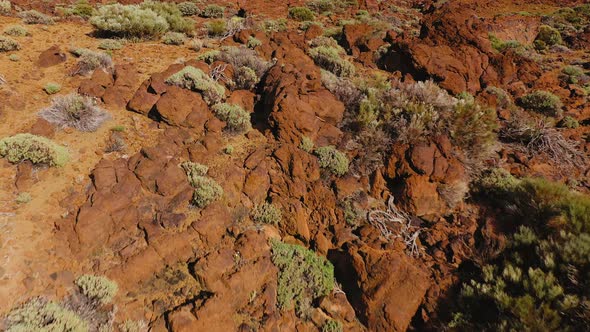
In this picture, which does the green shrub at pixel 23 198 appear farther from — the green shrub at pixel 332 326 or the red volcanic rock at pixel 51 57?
the green shrub at pixel 332 326

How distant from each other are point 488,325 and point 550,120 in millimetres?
6542

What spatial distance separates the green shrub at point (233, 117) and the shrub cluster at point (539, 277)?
4.89 m

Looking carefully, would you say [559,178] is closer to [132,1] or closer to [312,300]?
[312,300]

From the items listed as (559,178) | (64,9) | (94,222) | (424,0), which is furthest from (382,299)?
(424,0)

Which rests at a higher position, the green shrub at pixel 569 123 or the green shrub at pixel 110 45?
the green shrub at pixel 110 45

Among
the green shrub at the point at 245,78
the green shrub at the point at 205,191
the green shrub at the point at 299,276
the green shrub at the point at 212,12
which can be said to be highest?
the green shrub at the point at 212,12

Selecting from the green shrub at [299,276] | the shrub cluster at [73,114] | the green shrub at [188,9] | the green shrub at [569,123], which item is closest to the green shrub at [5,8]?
the green shrub at [188,9]

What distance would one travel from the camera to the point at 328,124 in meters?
6.64

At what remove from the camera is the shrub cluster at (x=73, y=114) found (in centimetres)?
588

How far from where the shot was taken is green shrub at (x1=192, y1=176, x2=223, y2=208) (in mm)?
5031

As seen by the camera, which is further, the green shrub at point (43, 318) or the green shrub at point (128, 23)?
the green shrub at point (128, 23)

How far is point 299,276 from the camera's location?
456 cm

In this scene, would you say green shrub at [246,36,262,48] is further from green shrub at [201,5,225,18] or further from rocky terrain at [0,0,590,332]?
green shrub at [201,5,225,18]

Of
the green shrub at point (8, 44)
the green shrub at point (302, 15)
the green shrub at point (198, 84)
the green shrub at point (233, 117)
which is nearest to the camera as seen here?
the green shrub at point (233, 117)
